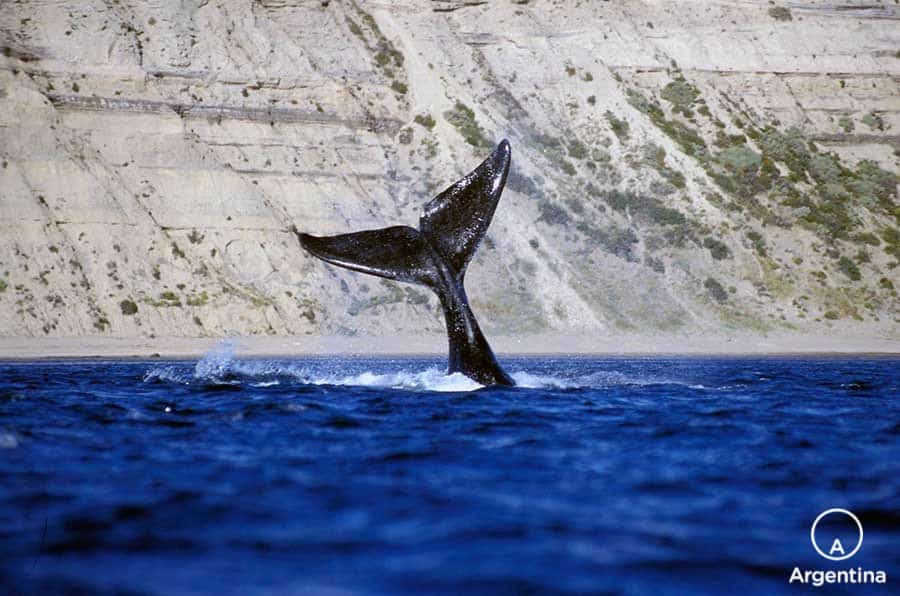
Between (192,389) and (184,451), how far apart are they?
8745 millimetres

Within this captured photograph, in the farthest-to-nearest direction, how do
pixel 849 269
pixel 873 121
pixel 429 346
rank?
pixel 873 121
pixel 849 269
pixel 429 346

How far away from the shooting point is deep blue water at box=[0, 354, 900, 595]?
626 cm

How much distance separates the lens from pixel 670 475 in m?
9.66

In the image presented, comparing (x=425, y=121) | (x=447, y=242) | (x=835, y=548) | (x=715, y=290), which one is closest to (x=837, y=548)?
(x=835, y=548)

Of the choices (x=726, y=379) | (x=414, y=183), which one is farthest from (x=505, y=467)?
(x=414, y=183)

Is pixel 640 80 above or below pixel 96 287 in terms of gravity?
above

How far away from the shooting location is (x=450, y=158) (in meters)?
58.8

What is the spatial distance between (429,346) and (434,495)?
38.8 metres

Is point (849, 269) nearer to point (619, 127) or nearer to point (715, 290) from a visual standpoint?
point (715, 290)

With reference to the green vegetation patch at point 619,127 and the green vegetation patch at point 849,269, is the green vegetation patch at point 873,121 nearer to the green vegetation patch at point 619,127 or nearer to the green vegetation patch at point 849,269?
the green vegetation patch at point 849,269

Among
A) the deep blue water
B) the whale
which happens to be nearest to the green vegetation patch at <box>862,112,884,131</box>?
the deep blue water

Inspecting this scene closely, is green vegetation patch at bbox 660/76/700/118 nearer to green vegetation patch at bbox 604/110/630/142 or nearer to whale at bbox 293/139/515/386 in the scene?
green vegetation patch at bbox 604/110/630/142

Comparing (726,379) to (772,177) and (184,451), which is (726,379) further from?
(772,177)

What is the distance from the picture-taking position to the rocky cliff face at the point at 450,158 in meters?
50.8
